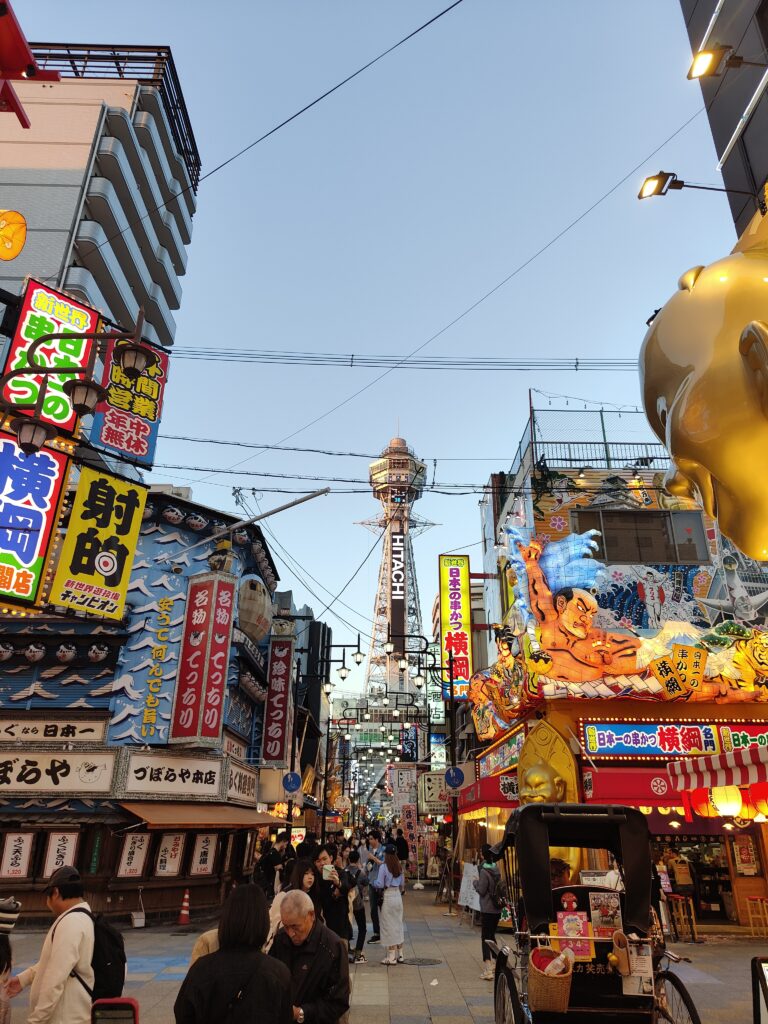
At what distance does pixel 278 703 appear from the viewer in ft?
82.6

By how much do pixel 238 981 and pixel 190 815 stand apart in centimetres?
1527

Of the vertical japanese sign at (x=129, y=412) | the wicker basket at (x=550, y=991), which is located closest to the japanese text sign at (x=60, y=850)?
the vertical japanese sign at (x=129, y=412)

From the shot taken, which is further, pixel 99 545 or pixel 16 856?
pixel 16 856

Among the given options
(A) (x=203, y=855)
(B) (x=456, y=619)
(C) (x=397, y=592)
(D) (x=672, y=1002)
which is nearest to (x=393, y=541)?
(C) (x=397, y=592)

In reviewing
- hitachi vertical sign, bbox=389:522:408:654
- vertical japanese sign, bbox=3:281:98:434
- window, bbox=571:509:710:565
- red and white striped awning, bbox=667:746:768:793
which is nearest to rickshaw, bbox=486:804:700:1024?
red and white striped awning, bbox=667:746:768:793

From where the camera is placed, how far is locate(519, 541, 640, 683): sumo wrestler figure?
16469 millimetres

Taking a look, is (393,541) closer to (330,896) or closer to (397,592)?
(397,592)

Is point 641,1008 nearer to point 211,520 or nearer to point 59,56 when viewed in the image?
point 211,520

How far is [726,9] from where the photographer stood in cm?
768

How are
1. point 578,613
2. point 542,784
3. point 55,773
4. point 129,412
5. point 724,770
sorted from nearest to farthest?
point 724,770 < point 129,412 < point 542,784 < point 55,773 < point 578,613

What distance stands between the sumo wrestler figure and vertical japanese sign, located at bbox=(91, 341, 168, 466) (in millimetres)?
9568

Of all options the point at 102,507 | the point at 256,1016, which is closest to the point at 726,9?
the point at 256,1016

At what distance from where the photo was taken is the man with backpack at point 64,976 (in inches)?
172

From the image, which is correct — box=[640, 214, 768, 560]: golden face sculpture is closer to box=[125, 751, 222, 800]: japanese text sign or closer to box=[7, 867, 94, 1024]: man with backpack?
box=[7, 867, 94, 1024]: man with backpack
